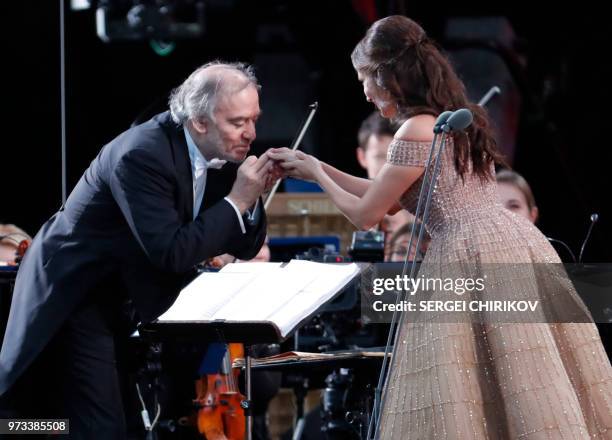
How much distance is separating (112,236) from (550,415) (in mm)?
1244

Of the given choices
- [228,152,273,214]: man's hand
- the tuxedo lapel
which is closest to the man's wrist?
[228,152,273,214]: man's hand

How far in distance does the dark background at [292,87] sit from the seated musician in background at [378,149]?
149 centimetres

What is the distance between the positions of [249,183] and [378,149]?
234 cm

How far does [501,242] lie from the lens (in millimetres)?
3281

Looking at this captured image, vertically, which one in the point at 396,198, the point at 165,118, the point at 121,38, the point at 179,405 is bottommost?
the point at 179,405

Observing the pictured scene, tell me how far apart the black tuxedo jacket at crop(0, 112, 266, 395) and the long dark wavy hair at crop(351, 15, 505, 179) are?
59cm

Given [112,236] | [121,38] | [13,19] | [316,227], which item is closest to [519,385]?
[112,236]

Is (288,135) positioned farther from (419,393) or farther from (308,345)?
(419,393)

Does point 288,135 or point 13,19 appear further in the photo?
point 288,135

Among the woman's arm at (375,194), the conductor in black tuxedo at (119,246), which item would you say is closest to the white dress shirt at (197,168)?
the conductor in black tuxedo at (119,246)

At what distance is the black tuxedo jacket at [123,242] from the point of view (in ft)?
10.2

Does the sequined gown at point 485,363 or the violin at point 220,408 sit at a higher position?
the sequined gown at point 485,363

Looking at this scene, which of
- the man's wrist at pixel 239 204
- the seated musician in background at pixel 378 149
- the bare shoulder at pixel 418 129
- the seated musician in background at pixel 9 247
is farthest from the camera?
the seated musician in background at pixel 378 149

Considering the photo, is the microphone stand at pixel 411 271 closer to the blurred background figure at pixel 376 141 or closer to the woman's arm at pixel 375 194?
the woman's arm at pixel 375 194
